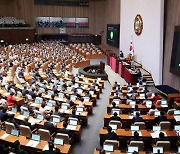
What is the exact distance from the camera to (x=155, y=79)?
20.0m

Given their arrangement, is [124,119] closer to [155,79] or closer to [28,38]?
[155,79]

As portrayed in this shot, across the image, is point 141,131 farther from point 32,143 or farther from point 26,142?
point 26,142

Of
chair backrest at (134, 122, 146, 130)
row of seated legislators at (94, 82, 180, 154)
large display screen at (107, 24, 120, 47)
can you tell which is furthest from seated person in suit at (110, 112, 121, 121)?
large display screen at (107, 24, 120, 47)

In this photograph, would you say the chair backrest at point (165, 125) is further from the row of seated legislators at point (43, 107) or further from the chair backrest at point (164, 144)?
the row of seated legislators at point (43, 107)

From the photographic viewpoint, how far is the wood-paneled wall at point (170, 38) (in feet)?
56.2

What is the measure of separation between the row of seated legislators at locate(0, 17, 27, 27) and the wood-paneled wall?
24983 millimetres

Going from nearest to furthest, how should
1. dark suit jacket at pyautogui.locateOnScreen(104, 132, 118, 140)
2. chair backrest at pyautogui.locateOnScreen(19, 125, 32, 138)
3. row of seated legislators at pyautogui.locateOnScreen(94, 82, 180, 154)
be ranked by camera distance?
row of seated legislators at pyautogui.locateOnScreen(94, 82, 180, 154), dark suit jacket at pyautogui.locateOnScreen(104, 132, 118, 140), chair backrest at pyautogui.locateOnScreen(19, 125, 32, 138)

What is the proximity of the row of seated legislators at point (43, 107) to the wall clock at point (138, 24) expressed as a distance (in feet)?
24.1

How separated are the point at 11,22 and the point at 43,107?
28847 mm

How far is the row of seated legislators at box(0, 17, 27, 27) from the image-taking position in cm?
3665

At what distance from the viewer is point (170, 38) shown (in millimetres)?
18078

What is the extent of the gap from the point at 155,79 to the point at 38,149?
1358cm

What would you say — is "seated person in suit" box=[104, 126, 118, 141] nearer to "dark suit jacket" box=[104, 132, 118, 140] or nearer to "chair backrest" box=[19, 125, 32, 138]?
"dark suit jacket" box=[104, 132, 118, 140]

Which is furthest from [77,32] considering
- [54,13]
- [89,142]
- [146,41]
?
[89,142]
